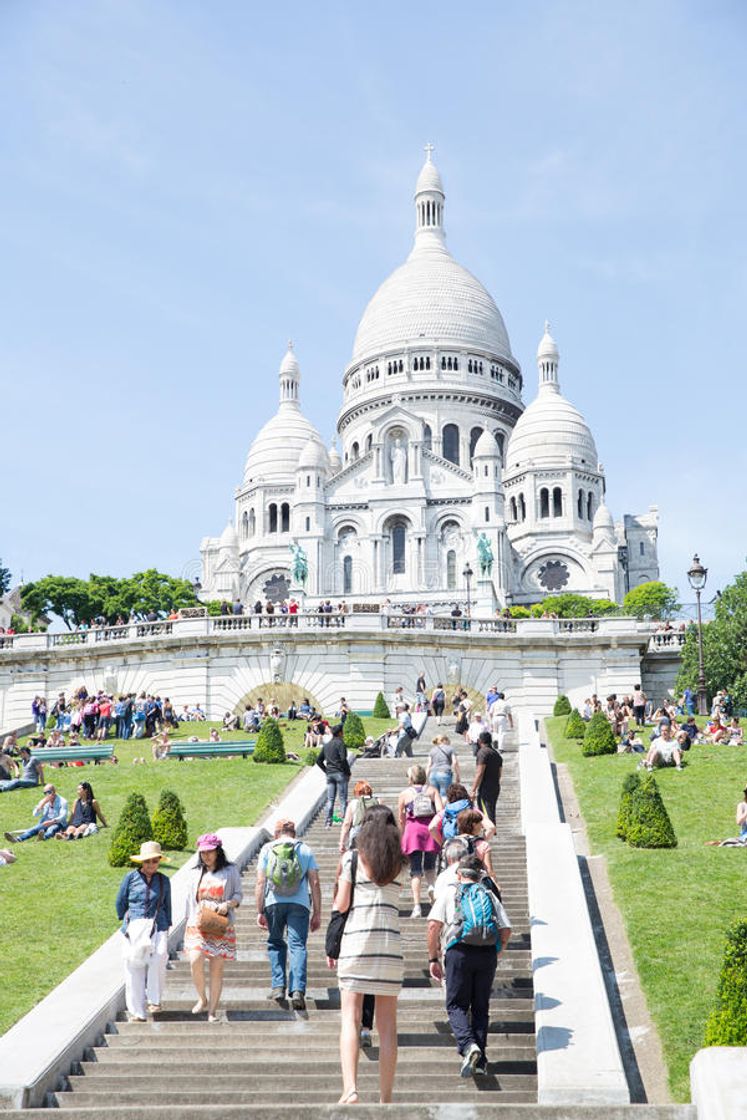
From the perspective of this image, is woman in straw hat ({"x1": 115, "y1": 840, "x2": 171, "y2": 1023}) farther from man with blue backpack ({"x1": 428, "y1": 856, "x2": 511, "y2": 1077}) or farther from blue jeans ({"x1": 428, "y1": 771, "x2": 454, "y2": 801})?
blue jeans ({"x1": 428, "y1": 771, "x2": 454, "y2": 801})

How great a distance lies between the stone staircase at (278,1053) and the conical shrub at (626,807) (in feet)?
13.2

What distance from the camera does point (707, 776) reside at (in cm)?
2056

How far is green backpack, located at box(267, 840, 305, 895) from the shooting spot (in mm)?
10344

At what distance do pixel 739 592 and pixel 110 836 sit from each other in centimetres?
2691

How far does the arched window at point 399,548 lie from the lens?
94.1 meters

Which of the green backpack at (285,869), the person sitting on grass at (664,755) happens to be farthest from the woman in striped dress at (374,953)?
the person sitting on grass at (664,755)

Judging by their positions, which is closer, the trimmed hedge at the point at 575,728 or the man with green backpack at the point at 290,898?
the man with green backpack at the point at 290,898

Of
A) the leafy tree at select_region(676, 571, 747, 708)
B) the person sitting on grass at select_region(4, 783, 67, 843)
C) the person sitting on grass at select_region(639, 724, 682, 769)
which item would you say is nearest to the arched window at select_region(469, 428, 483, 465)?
the leafy tree at select_region(676, 571, 747, 708)

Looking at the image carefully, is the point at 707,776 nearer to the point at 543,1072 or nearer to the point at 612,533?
the point at 543,1072

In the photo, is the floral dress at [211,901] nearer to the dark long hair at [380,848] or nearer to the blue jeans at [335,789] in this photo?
the dark long hair at [380,848]

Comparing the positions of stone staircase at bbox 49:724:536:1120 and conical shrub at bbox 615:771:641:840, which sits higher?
conical shrub at bbox 615:771:641:840

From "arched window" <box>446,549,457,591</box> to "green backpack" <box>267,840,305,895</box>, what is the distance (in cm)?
8154

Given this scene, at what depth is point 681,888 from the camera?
13.7m

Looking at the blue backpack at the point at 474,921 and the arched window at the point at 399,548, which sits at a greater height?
the arched window at the point at 399,548
